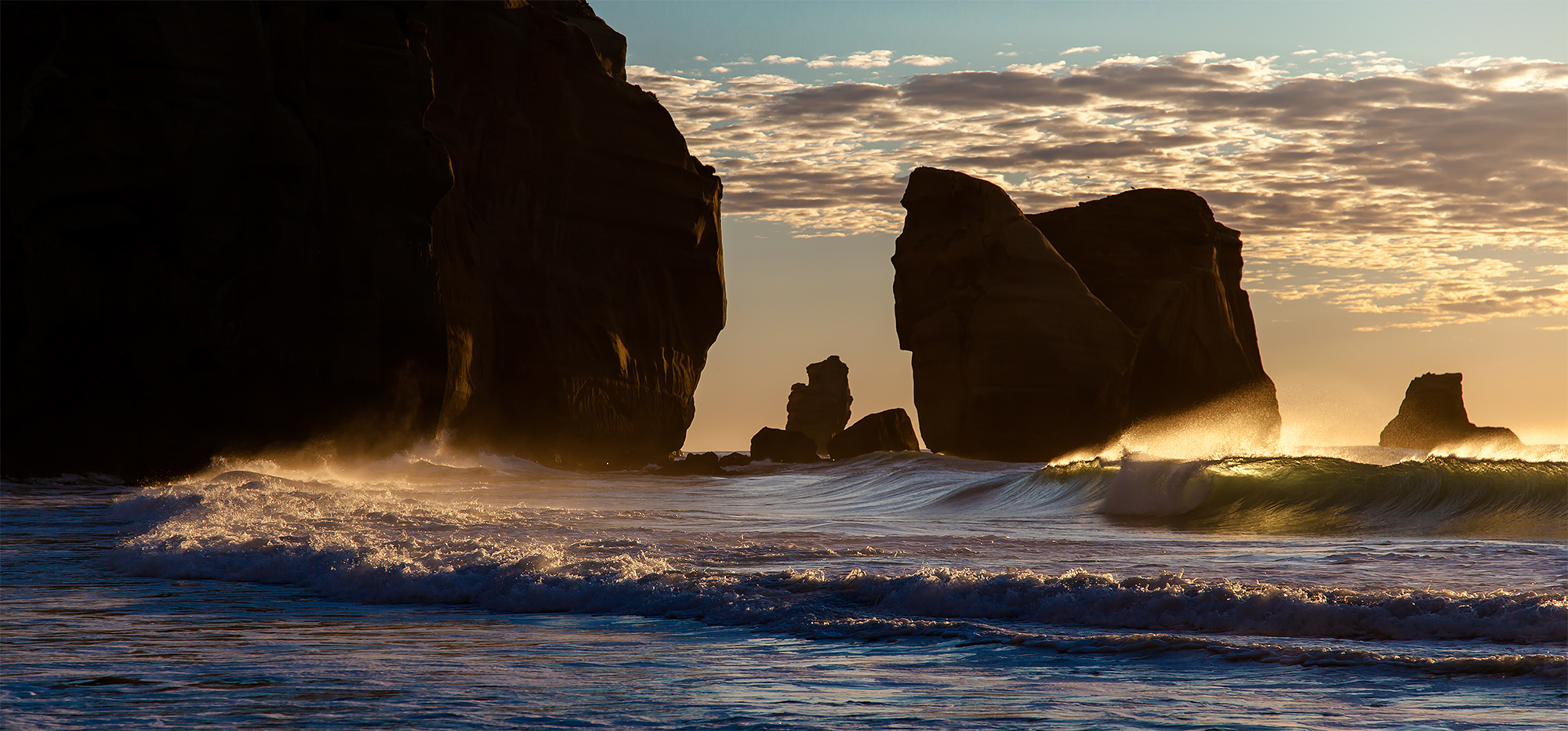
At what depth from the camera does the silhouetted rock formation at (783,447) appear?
2402 inches

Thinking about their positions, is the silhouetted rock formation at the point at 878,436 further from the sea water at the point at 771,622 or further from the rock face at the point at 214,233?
the sea water at the point at 771,622

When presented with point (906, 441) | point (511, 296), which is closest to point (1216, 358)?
point (906, 441)

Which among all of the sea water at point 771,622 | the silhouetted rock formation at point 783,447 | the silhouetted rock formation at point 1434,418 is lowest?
the sea water at point 771,622

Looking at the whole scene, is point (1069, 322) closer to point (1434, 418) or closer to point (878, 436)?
point (878, 436)

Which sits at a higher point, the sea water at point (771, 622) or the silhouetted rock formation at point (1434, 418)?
the silhouetted rock formation at point (1434, 418)

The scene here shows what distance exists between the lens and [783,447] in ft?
202

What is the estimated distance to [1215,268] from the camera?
64.2 meters

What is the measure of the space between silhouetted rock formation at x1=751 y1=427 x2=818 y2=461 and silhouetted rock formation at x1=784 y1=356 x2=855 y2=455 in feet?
128

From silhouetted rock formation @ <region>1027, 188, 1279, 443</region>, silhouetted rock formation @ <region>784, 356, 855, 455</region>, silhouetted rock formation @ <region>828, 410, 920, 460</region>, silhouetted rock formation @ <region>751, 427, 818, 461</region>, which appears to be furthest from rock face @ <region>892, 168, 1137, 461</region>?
silhouetted rock formation @ <region>784, 356, 855, 455</region>

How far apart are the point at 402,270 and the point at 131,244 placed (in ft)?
20.6

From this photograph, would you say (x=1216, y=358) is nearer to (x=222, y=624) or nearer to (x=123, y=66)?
(x=123, y=66)

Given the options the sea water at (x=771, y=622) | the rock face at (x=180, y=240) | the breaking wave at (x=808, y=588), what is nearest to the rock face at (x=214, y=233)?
the rock face at (x=180, y=240)

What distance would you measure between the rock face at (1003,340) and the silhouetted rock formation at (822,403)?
45734mm

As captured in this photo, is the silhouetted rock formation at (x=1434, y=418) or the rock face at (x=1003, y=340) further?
the silhouetted rock formation at (x=1434, y=418)
